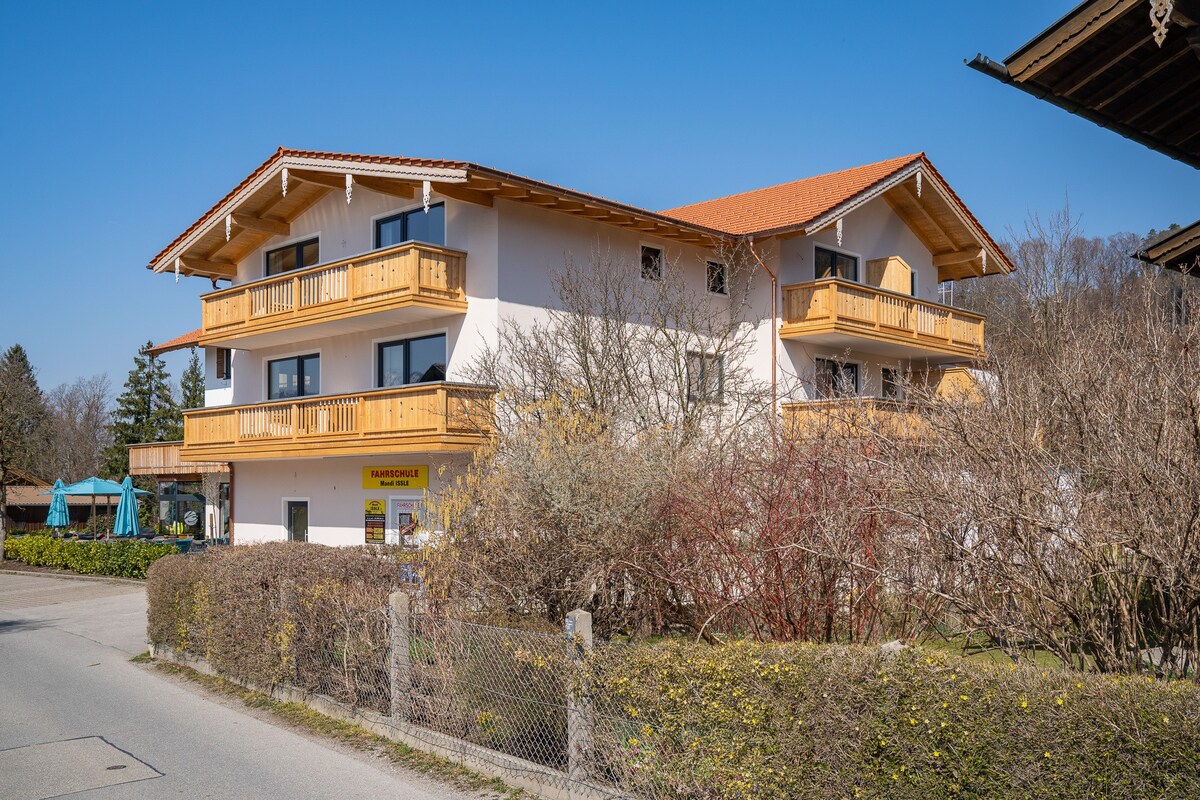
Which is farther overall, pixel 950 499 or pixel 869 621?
pixel 869 621

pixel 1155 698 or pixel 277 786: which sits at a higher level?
pixel 1155 698

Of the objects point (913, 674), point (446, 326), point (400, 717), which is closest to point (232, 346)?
point (446, 326)

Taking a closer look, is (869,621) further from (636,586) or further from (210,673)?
(210,673)

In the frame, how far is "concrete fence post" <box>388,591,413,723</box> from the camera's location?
9.56 meters

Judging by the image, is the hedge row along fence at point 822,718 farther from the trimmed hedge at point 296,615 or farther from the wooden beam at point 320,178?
the wooden beam at point 320,178

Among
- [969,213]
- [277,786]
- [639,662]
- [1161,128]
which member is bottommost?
[277,786]

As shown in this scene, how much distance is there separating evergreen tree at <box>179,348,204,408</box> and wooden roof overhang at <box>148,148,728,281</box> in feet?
97.8

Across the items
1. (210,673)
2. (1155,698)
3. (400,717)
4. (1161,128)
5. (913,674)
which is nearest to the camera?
(1155,698)

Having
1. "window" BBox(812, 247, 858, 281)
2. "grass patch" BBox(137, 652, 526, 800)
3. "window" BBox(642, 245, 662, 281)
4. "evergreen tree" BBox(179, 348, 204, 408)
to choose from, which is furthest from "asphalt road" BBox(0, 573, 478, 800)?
"evergreen tree" BBox(179, 348, 204, 408)

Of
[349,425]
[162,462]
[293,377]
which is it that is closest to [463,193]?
[349,425]

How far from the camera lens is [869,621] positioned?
875 centimetres

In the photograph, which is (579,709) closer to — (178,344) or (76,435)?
(178,344)

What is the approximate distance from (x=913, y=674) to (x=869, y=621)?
316 centimetres

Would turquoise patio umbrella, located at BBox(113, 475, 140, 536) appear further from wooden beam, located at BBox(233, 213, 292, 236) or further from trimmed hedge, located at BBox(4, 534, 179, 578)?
wooden beam, located at BBox(233, 213, 292, 236)
